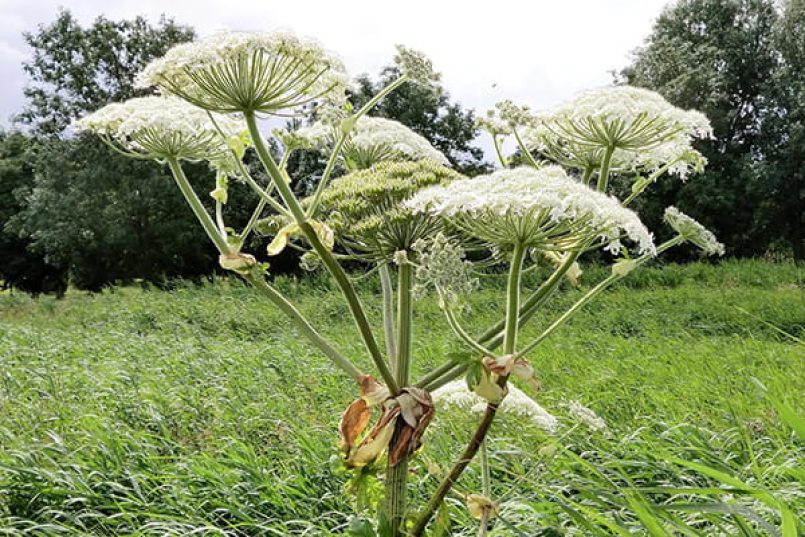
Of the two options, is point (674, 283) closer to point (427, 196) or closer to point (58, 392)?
point (58, 392)

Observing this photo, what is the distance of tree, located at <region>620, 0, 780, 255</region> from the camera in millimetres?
23938

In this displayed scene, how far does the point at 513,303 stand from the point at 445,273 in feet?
0.43

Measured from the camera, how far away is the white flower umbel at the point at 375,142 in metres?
1.82

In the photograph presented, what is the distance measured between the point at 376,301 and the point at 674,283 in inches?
239

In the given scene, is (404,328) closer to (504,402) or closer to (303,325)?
(303,325)

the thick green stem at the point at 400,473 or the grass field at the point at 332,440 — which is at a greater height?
the thick green stem at the point at 400,473

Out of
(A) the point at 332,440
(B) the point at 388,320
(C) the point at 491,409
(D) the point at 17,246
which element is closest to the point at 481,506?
(C) the point at 491,409

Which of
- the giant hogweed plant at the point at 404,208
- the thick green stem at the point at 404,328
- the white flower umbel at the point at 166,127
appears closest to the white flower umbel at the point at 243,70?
the giant hogweed plant at the point at 404,208

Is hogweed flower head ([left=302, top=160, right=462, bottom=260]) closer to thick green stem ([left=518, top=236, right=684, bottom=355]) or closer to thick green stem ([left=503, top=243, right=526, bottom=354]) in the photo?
thick green stem ([left=503, top=243, right=526, bottom=354])

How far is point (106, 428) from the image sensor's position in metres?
4.48

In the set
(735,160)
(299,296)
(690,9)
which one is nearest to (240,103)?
(299,296)

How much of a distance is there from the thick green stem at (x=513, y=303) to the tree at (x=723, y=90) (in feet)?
77.1

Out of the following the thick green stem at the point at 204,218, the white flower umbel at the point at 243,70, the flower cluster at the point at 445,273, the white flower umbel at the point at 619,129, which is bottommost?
the flower cluster at the point at 445,273

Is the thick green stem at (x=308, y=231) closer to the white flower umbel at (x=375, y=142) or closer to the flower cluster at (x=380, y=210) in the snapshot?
the flower cluster at (x=380, y=210)
